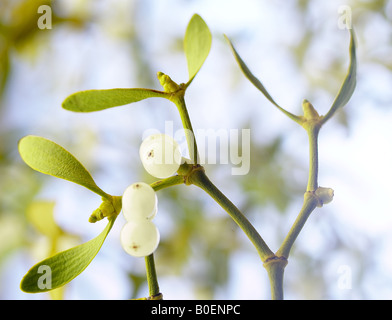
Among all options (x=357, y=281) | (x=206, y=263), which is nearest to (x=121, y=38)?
(x=206, y=263)

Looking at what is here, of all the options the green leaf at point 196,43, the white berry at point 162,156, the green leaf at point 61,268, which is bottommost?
the green leaf at point 61,268

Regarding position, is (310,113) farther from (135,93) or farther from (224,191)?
(224,191)

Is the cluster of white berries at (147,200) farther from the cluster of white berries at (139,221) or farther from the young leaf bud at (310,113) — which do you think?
the young leaf bud at (310,113)

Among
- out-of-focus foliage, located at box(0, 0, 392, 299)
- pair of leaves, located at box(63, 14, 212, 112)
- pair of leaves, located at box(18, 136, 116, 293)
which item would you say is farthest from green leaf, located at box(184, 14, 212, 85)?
out-of-focus foliage, located at box(0, 0, 392, 299)

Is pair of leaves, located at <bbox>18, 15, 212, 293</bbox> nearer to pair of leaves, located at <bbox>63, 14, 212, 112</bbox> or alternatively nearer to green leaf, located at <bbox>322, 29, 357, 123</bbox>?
pair of leaves, located at <bbox>63, 14, 212, 112</bbox>

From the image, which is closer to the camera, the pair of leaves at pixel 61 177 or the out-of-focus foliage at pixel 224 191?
the pair of leaves at pixel 61 177

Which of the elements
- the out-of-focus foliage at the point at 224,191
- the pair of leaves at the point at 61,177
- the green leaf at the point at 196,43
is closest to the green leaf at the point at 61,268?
the pair of leaves at the point at 61,177

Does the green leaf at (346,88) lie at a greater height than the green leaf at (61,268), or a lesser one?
greater
